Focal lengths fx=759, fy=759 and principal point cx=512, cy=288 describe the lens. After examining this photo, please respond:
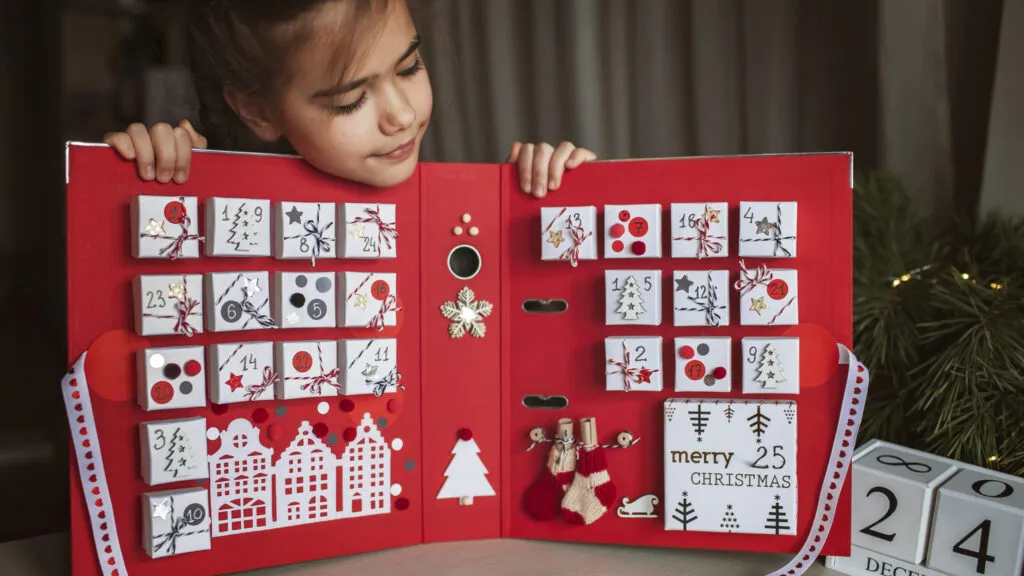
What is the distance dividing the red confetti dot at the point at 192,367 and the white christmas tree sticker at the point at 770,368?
2.02ft

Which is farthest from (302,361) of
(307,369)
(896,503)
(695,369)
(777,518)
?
(896,503)

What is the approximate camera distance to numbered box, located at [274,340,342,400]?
837 mm

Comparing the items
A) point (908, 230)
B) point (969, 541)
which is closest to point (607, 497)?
point (969, 541)

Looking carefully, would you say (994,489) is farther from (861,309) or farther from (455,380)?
(455,380)

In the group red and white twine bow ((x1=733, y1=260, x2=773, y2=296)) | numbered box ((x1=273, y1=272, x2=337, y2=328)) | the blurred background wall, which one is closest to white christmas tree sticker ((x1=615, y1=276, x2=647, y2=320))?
red and white twine bow ((x1=733, y1=260, x2=773, y2=296))

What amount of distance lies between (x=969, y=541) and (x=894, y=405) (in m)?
0.30

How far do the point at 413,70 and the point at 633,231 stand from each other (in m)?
0.32

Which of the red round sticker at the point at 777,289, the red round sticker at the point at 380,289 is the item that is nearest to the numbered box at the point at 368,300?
the red round sticker at the point at 380,289

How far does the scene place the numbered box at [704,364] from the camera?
865mm

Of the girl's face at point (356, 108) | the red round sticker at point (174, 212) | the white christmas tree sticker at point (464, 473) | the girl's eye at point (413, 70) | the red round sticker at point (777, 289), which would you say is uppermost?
the girl's eye at point (413, 70)

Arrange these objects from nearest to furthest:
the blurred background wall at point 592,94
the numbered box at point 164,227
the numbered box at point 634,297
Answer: the numbered box at point 164,227 → the numbered box at point 634,297 → the blurred background wall at point 592,94

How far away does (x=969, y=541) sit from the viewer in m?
0.80

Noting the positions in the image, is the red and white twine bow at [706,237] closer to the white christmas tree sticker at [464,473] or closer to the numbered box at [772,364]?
the numbered box at [772,364]

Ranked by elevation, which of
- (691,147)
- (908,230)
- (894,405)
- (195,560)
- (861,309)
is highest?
(691,147)
